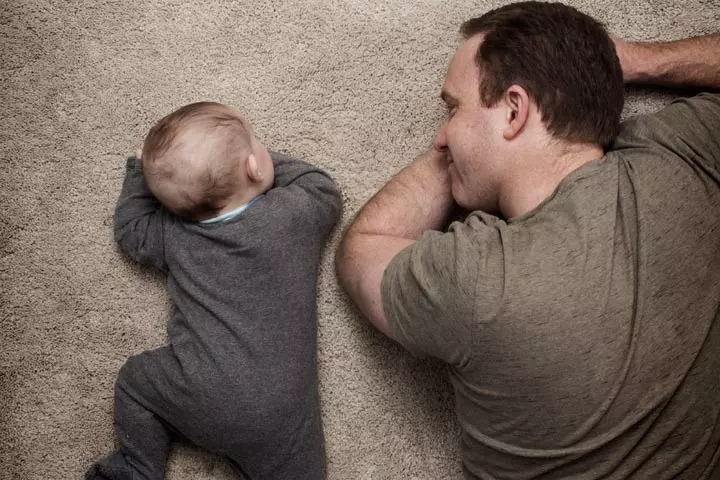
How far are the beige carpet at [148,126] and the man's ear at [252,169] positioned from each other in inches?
7.1

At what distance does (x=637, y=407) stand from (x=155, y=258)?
0.82 m

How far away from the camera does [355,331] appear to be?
121 centimetres

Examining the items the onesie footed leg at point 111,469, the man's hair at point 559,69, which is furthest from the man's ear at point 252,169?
the onesie footed leg at point 111,469

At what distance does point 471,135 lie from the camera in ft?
3.36

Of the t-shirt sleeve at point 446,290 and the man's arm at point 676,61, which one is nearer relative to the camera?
the t-shirt sleeve at point 446,290

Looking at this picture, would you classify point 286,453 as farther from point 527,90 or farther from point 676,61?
point 676,61

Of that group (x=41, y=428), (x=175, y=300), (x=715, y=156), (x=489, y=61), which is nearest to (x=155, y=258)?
(x=175, y=300)

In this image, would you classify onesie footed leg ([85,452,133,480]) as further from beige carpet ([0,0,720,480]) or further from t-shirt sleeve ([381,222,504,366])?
t-shirt sleeve ([381,222,504,366])

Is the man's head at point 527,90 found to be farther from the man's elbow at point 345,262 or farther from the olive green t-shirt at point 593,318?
the man's elbow at point 345,262

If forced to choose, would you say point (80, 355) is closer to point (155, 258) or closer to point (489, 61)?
point (155, 258)

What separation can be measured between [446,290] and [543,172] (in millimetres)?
261

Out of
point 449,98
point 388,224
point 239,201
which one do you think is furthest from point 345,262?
point 449,98

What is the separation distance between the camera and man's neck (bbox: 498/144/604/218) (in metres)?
0.98

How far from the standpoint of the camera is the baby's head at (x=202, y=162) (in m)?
1.03
